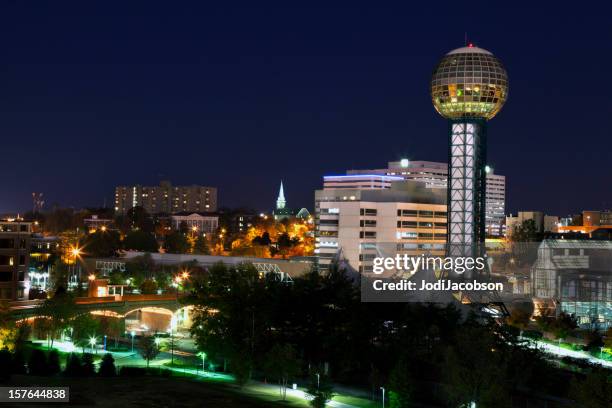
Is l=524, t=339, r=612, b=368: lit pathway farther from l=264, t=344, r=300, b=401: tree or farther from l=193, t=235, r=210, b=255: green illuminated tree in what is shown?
l=193, t=235, r=210, b=255: green illuminated tree

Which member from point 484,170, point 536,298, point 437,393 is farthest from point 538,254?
point 437,393

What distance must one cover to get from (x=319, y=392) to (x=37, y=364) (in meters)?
17.8

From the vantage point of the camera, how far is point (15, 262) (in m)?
81.4

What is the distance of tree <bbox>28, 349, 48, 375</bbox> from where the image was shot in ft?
160

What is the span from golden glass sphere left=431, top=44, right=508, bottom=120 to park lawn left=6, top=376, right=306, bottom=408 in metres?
55.4

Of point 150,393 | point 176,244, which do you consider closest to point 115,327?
point 150,393

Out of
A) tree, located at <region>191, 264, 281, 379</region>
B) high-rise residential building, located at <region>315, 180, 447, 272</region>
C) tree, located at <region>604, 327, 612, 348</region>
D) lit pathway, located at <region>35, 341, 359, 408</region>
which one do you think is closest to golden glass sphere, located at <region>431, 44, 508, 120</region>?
high-rise residential building, located at <region>315, 180, 447, 272</region>

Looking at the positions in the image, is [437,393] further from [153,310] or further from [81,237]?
[81,237]

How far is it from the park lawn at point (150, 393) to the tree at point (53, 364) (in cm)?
115

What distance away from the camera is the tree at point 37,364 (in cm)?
4872

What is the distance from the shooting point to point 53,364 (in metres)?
49.8

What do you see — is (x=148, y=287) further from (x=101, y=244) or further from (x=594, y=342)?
(x=101, y=244)

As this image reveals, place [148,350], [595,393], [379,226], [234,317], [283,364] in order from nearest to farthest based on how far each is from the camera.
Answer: [595,393] → [283,364] → [148,350] → [234,317] → [379,226]

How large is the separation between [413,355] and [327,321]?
6761mm
